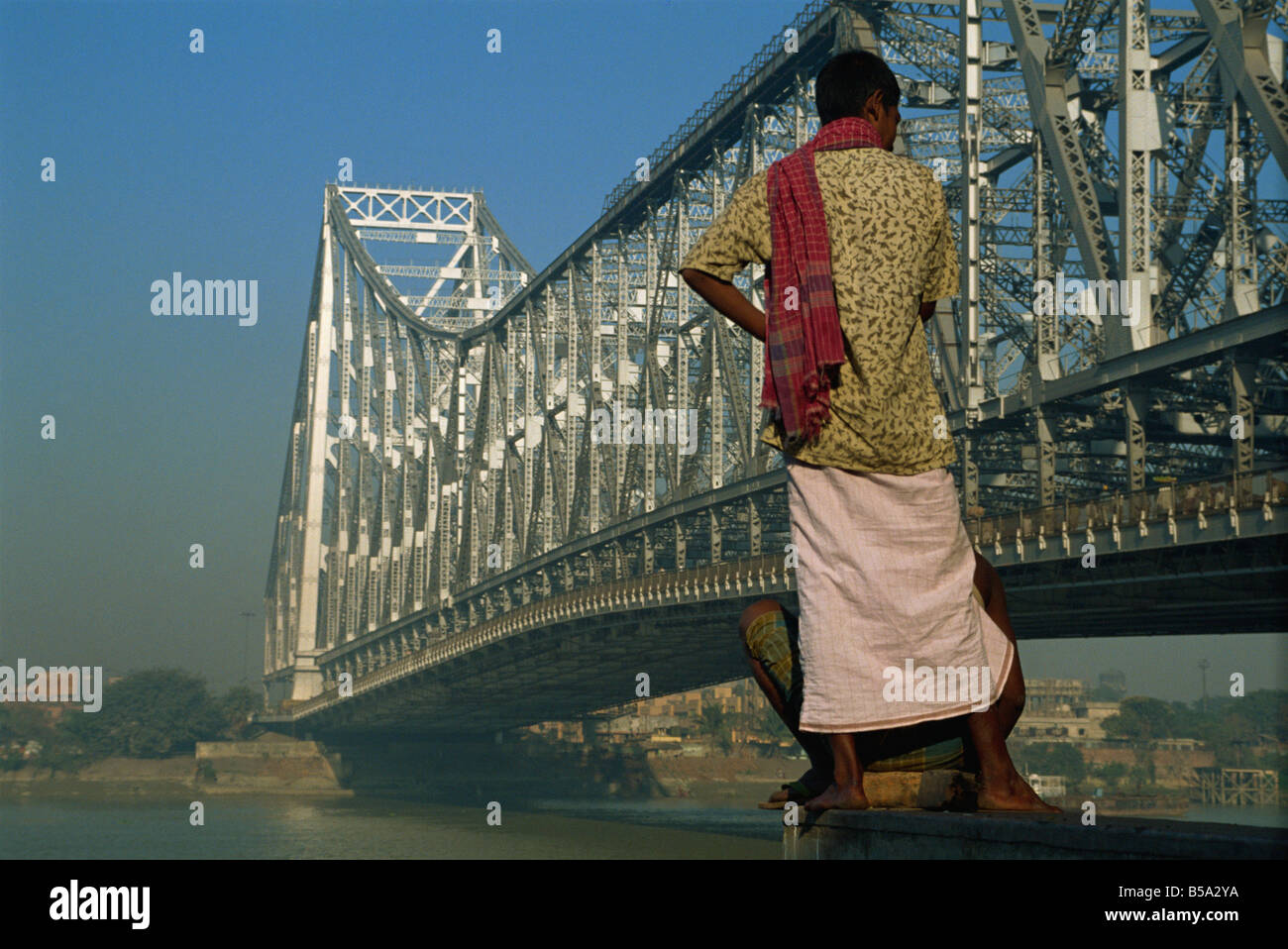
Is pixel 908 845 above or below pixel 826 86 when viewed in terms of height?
below

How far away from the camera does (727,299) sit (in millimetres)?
4477

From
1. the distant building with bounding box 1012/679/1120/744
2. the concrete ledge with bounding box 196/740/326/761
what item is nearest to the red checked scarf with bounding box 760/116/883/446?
the concrete ledge with bounding box 196/740/326/761

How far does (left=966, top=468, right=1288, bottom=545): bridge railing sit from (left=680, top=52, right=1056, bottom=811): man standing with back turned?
657 inches

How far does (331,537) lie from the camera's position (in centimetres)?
9869

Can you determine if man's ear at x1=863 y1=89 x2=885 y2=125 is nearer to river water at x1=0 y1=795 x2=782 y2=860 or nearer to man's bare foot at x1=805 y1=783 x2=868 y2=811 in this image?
man's bare foot at x1=805 y1=783 x2=868 y2=811

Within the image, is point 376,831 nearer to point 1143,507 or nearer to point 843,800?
point 1143,507

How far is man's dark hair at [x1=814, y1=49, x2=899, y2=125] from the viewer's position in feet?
15.6

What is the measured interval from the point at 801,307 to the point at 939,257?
0.44 m

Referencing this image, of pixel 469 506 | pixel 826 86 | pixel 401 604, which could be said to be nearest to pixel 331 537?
pixel 401 604

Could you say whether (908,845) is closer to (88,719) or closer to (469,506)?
(469,506)

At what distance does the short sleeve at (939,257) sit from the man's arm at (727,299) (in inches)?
16.9

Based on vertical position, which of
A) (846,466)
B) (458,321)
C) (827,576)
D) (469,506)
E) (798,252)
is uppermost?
(458,321)

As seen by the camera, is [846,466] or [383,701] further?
[383,701]
